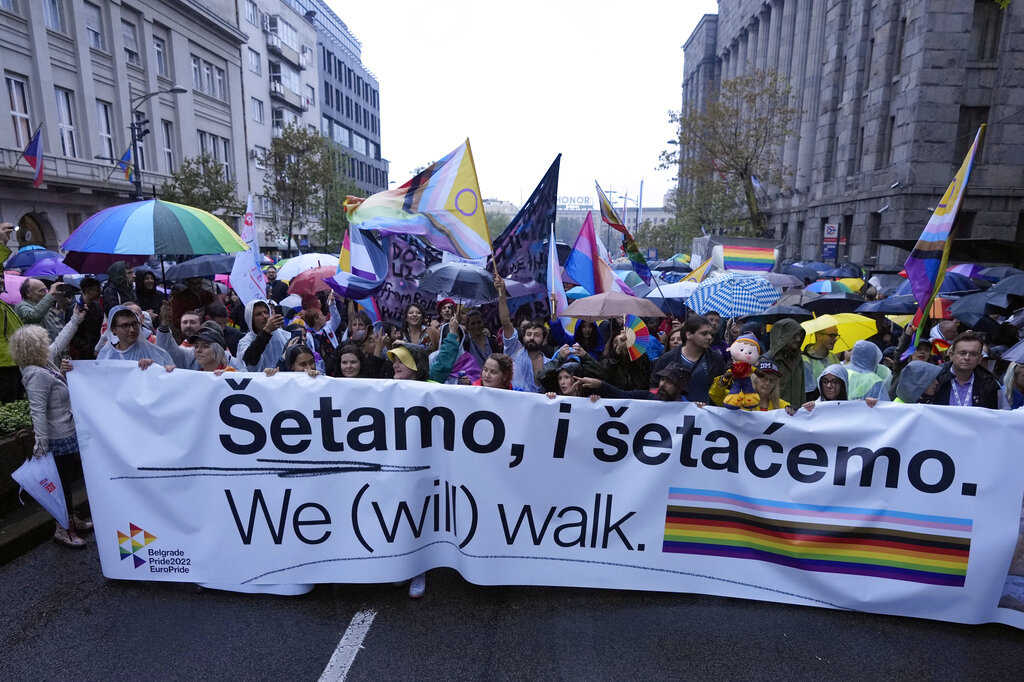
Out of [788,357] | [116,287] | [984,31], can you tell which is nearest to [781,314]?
[788,357]

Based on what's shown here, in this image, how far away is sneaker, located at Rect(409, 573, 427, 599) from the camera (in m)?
3.76

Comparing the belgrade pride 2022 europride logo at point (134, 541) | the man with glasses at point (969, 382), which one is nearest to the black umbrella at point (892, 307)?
the man with glasses at point (969, 382)

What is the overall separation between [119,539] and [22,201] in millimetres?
25312

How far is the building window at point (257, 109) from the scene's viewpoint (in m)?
41.9

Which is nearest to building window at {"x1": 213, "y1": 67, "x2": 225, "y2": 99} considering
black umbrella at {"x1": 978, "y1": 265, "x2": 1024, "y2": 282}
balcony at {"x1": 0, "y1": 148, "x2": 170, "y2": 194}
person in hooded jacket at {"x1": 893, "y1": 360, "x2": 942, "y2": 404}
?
balcony at {"x1": 0, "y1": 148, "x2": 170, "y2": 194}

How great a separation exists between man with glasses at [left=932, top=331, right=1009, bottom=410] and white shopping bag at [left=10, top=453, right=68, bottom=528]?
6251mm

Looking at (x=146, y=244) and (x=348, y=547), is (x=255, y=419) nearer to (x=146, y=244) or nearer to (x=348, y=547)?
(x=348, y=547)

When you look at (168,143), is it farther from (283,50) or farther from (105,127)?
(283,50)

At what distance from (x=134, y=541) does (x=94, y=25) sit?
30.9 m

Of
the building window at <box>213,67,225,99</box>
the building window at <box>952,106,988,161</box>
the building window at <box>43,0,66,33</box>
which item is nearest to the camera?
the building window at <box>952,106,988,161</box>

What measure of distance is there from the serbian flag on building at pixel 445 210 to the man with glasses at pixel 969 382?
366 centimetres

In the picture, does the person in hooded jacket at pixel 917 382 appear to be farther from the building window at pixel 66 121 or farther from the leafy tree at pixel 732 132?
the building window at pixel 66 121

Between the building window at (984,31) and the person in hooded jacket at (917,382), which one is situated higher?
the building window at (984,31)

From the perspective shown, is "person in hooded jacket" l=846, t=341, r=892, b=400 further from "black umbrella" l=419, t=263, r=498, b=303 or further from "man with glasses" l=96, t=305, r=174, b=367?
"man with glasses" l=96, t=305, r=174, b=367
